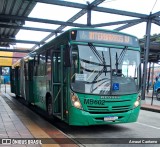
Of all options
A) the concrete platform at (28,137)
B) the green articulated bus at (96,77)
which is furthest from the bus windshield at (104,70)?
the concrete platform at (28,137)

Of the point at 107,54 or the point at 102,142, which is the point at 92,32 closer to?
the point at 107,54

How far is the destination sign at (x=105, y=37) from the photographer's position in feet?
29.7

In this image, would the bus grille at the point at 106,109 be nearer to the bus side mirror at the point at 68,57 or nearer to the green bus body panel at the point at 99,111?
the green bus body panel at the point at 99,111

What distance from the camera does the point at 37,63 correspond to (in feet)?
43.3

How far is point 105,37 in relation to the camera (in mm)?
9344

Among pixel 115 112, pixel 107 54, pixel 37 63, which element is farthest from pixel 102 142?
pixel 37 63

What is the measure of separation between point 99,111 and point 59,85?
5.59 feet

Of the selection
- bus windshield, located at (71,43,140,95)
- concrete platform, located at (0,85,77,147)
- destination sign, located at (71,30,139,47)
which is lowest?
concrete platform, located at (0,85,77,147)

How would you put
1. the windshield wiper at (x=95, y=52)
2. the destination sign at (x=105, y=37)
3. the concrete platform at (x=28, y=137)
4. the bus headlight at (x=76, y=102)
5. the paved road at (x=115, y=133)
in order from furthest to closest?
the destination sign at (x=105, y=37)
the windshield wiper at (x=95, y=52)
the bus headlight at (x=76, y=102)
the paved road at (x=115, y=133)
the concrete platform at (x=28, y=137)

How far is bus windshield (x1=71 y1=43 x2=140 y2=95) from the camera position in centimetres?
867

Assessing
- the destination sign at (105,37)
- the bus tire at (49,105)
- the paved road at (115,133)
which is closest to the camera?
the paved road at (115,133)

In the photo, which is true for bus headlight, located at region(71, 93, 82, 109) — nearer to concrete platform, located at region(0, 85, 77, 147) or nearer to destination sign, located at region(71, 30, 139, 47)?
concrete platform, located at region(0, 85, 77, 147)

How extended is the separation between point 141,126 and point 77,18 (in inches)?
375

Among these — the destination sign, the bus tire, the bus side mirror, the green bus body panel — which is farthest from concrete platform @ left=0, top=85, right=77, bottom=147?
the destination sign
